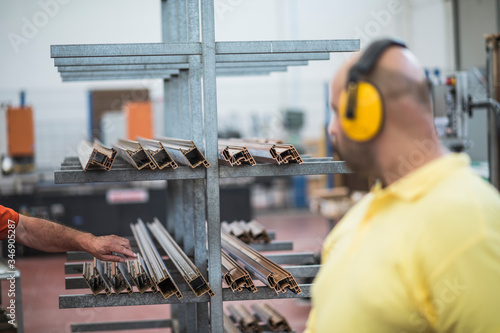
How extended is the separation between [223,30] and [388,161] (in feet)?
35.0

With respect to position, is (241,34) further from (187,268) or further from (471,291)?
(471,291)

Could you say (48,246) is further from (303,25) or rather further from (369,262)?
(303,25)

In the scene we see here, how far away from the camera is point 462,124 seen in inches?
187

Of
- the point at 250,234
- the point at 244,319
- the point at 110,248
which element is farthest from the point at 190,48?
the point at 244,319

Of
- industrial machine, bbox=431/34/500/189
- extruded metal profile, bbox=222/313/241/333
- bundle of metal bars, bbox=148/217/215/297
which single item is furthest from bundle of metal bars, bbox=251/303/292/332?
industrial machine, bbox=431/34/500/189

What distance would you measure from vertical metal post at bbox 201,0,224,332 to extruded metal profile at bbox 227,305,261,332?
0.91 meters

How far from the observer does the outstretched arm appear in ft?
6.52

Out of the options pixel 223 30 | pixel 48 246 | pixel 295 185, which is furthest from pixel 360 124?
pixel 223 30

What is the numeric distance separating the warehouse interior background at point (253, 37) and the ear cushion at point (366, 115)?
6.89 m

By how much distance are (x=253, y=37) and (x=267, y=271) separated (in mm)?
10009

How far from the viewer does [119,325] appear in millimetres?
3465

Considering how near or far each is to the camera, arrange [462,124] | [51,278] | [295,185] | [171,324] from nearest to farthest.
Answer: [171,324], [462,124], [51,278], [295,185]

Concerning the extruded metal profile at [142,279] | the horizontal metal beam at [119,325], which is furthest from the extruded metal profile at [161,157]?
the horizontal metal beam at [119,325]

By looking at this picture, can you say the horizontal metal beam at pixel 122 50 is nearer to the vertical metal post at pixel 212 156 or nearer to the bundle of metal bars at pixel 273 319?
the vertical metal post at pixel 212 156
